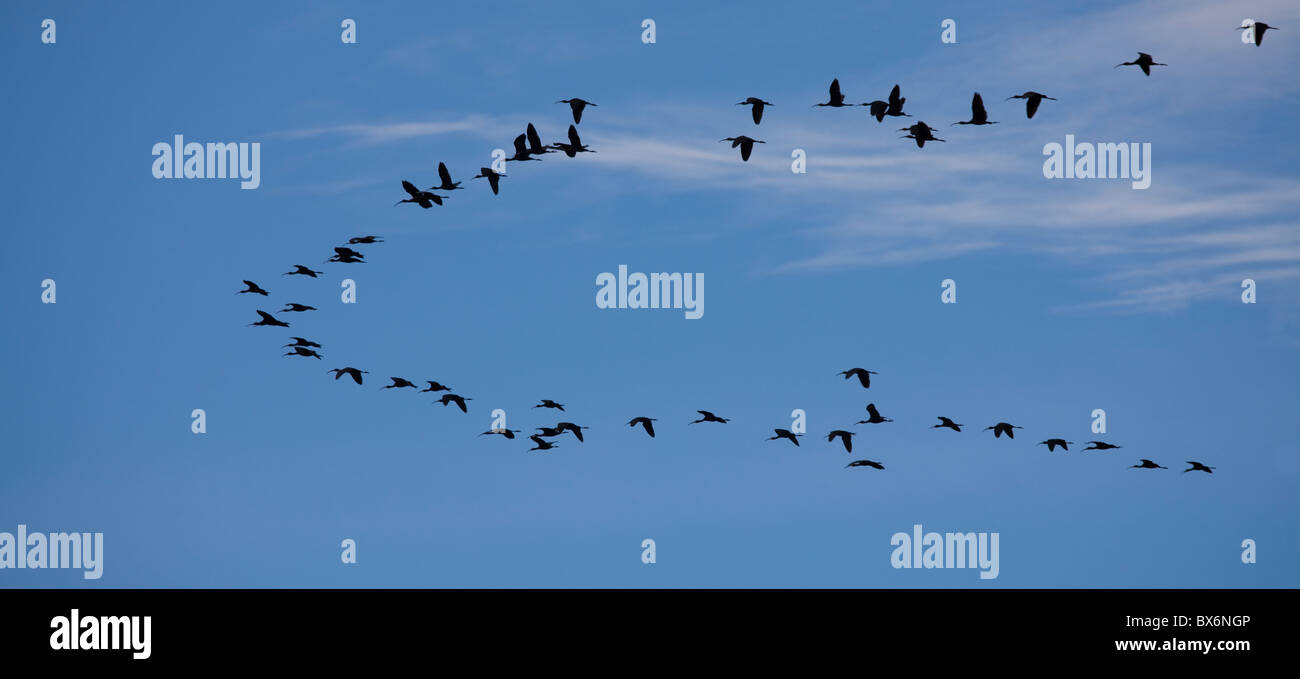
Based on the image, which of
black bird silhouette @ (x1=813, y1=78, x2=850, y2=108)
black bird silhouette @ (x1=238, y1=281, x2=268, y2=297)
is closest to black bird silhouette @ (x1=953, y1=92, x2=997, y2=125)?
black bird silhouette @ (x1=813, y1=78, x2=850, y2=108)

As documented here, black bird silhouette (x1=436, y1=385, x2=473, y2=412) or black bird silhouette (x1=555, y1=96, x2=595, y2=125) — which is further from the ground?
black bird silhouette (x1=555, y1=96, x2=595, y2=125)

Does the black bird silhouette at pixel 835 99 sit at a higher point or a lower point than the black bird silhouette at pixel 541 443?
higher

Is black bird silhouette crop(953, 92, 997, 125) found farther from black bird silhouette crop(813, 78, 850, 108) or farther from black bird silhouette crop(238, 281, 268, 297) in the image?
black bird silhouette crop(238, 281, 268, 297)

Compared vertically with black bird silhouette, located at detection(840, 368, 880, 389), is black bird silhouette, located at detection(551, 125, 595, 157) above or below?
above

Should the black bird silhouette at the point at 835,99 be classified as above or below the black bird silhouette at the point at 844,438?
above

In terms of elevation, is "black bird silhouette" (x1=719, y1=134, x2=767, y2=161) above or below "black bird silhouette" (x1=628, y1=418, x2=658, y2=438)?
above

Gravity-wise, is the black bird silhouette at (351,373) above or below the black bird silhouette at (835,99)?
below

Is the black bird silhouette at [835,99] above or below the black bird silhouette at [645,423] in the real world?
above

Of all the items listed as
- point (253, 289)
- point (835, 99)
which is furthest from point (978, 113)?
point (253, 289)

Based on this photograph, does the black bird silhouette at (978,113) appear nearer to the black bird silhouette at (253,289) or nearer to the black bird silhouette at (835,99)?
the black bird silhouette at (835,99)

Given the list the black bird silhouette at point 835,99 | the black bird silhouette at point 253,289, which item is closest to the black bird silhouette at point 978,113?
the black bird silhouette at point 835,99
